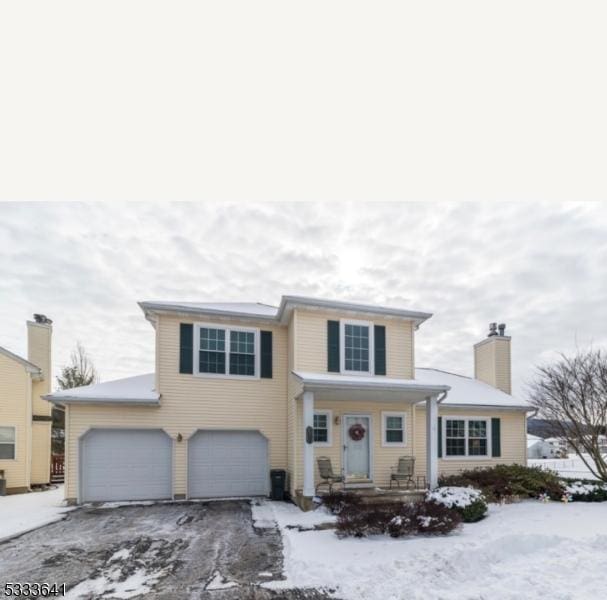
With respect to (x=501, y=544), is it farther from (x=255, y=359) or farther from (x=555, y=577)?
(x=255, y=359)

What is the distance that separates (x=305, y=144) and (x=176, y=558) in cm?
943

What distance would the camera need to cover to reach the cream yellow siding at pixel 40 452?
48.2 feet

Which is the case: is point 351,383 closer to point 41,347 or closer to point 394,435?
point 394,435

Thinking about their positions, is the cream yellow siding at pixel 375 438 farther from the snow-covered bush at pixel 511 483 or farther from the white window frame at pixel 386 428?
the snow-covered bush at pixel 511 483

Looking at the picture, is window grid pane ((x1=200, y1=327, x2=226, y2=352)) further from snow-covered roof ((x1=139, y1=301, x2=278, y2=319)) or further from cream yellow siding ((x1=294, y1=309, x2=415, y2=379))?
cream yellow siding ((x1=294, y1=309, x2=415, y2=379))

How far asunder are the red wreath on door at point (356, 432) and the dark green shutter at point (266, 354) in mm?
2875

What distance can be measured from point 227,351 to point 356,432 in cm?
447

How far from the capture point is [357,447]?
40.6ft

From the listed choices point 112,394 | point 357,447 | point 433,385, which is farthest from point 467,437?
point 112,394

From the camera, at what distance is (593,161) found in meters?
10.0

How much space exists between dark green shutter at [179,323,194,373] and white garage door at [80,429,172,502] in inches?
75.9

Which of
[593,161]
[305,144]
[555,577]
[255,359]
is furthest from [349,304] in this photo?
[555,577]

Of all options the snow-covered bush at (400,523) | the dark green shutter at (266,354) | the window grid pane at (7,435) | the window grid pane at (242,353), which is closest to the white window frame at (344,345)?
the dark green shutter at (266,354)

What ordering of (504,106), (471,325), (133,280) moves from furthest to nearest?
(471,325) < (133,280) < (504,106)
